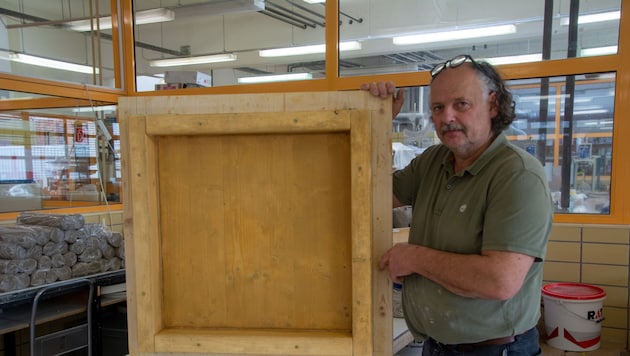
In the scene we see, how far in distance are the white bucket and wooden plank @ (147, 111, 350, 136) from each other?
2.36 m

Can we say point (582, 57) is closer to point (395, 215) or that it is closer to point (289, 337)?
point (395, 215)

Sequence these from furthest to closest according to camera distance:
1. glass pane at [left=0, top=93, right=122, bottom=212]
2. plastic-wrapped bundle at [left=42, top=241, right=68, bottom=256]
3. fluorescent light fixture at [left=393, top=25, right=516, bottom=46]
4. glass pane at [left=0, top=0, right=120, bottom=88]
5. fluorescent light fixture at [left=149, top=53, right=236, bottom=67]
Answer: fluorescent light fixture at [left=149, top=53, right=236, bottom=67], glass pane at [left=0, top=0, right=120, bottom=88], fluorescent light fixture at [left=393, top=25, right=516, bottom=46], glass pane at [left=0, top=93, right=122, bottom=212], plastic-wrapped bundle at [left=42, top=241, right=68, bottom=256]

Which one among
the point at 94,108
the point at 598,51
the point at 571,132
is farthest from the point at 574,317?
the point at 94,108

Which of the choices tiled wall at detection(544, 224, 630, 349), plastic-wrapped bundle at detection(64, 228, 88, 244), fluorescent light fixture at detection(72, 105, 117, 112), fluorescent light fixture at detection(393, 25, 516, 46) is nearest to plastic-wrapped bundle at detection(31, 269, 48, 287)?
plastic-wrapped bundle at detection(64, 228, 88, 244)

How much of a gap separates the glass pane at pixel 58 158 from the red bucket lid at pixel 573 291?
3124mm

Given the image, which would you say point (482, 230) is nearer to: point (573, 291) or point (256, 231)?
point (256, 231)

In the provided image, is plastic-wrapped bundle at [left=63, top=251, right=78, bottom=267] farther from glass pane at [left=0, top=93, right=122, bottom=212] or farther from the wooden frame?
the wooden frame

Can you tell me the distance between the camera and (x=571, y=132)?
3.09 meters

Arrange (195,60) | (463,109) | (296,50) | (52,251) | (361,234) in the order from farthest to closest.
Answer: (195,60)
(296,50)
(52,251)
(463,109)
(361,234)

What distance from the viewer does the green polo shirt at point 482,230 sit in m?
1.06

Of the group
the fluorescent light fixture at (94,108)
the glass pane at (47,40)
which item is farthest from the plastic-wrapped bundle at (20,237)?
the glass pane at (47,40)

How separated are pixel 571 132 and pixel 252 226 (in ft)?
9.15

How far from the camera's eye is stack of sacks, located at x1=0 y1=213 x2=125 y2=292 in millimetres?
2346

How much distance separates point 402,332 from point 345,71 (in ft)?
6.73
